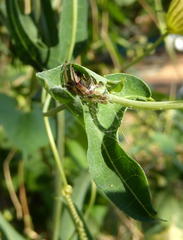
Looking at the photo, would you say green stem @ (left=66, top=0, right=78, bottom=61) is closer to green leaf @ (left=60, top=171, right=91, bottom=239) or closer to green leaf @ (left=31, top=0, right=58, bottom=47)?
green leaf @ (left=31, top=0, right=58, bottom=47)

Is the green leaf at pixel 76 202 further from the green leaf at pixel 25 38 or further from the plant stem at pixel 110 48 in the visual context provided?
the plant stem at pixel 110 48

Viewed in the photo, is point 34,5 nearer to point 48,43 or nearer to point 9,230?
point 48,43

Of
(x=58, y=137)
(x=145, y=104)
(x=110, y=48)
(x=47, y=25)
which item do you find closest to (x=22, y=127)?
(x=58, y=137)

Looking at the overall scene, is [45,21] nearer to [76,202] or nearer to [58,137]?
[58,137]

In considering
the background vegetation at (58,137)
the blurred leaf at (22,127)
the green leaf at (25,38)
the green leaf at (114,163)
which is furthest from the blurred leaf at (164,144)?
the green leaf at (114,163)

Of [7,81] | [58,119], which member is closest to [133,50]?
[7,81]

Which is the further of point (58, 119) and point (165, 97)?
point (165, 97)
